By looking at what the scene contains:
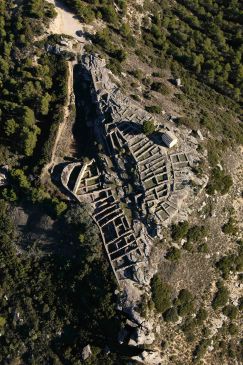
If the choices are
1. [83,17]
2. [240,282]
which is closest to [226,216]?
[240,282]

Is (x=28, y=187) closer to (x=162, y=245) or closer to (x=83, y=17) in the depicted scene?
(x=162, y=245)

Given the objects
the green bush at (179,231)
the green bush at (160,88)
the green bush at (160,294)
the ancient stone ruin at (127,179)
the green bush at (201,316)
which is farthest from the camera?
the green bush at (160,88)

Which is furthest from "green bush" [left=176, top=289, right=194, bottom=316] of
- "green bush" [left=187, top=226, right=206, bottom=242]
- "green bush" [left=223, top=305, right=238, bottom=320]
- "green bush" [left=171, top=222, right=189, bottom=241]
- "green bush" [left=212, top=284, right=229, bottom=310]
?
"green bush" [left=171, top=222, right=189, bottom=241]

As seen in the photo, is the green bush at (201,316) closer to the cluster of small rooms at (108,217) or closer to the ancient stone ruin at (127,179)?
the ancient stone ruin at (127,179)

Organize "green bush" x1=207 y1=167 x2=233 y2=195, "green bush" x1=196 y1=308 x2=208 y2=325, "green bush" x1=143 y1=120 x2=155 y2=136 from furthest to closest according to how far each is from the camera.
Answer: "green bush" x1=207 y1=167 x2=233 y2=195, "green bush" x1=143 y1=120 x2=155 y2=136, "green bush" x1=196 y1=308 x2=208 y2=325

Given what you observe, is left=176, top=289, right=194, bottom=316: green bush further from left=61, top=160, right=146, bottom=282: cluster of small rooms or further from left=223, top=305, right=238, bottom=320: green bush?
left=61, top=160, right=146, bottom=282: cluster of small rooms

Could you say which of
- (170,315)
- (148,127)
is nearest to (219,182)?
(148,127)

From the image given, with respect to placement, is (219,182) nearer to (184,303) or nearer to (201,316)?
(184,303)

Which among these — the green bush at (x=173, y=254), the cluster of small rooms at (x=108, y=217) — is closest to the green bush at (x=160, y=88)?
the cluster of small rooms at (x=108, y=217)
